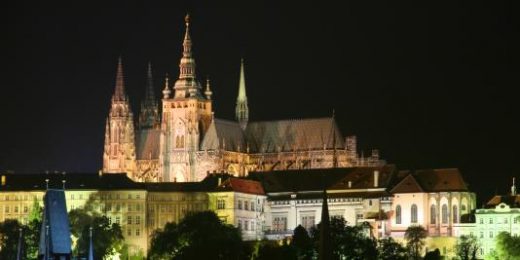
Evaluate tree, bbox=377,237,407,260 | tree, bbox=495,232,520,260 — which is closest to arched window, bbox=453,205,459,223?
tree, bbox=495,232,520,260

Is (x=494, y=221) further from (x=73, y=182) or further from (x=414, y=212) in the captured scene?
(x=73, y=182)

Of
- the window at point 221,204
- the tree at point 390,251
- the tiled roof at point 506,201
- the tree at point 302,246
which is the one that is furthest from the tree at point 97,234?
the tiled roof at point 506,201

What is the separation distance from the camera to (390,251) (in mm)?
165375

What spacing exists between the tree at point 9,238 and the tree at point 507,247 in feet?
142

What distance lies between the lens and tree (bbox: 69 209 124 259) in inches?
7057

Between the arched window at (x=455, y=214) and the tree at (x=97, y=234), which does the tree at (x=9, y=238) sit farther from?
the arched window at (x=455, y=214)

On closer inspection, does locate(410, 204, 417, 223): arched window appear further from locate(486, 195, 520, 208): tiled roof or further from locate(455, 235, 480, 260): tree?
locate(486, 195, 520, 208): tiled roof

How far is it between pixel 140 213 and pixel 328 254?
101 metres

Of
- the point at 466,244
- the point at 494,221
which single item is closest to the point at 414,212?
the point at 494,221

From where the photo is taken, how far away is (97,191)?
7726 inches

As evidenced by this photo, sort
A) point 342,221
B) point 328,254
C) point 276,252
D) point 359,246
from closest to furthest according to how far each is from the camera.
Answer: point 328,254, point 276,252, point 359,246, point 342,221

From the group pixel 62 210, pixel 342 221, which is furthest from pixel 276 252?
pixel 342 221

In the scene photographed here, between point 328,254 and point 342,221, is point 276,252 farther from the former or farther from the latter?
point 328,254

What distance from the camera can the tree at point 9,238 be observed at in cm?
17712
